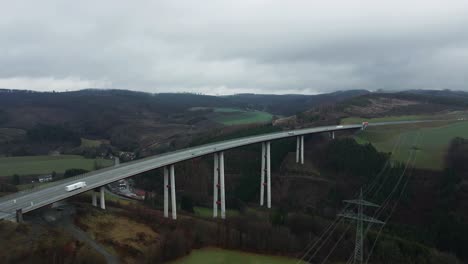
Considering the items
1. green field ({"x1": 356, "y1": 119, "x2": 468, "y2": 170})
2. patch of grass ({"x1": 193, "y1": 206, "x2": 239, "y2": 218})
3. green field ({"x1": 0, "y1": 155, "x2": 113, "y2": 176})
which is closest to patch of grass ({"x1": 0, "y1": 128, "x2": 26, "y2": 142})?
green field ({"x1": 0, "y1": 155, "x2": 113, "y2": 176})

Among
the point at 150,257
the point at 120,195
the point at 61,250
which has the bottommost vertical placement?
the point at 120,195

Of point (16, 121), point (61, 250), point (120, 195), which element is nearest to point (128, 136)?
point (16, 121)

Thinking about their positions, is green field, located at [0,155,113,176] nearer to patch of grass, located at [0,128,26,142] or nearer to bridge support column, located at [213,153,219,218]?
bridge support column, located at [213,153,219,218]

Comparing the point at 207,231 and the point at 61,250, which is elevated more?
the point at 61,250

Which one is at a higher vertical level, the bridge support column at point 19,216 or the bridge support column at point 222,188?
the bridge support column at point 19,216

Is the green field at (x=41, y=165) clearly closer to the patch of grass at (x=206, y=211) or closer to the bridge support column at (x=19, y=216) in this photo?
the patch of grass at (x=206, y=211)

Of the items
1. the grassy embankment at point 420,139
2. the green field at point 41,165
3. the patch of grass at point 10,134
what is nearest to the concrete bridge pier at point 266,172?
the grassy embankment at point 420,139

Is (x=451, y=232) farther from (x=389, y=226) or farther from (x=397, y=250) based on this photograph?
(x=397, y=250)
